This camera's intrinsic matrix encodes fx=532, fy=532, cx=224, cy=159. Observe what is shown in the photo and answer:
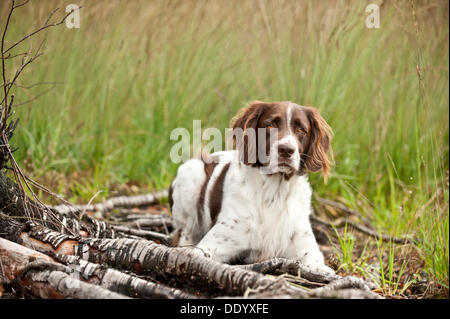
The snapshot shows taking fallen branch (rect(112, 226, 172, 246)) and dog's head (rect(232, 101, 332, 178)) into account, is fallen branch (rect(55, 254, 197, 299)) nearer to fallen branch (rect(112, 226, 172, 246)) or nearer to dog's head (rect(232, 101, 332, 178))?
dog's head (rect(232, 101, 332, 178))

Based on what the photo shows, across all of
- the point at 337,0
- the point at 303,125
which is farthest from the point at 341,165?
the point at 303,125

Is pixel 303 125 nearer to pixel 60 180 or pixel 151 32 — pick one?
pixel 60 180

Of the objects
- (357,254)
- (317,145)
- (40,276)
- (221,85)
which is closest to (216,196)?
(317,145)

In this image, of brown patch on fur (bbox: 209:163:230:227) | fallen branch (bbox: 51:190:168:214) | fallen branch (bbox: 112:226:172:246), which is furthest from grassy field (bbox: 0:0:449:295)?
brown patch on fur (bbox: 209:163:230:227)

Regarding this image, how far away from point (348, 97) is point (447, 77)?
3.26 feet

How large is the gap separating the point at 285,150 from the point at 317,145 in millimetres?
372

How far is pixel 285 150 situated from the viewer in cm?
302

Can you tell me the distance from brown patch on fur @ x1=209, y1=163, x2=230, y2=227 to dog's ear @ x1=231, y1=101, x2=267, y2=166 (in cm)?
26

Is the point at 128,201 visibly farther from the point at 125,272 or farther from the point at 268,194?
the point at 125,272

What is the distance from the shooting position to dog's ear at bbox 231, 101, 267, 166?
326cm

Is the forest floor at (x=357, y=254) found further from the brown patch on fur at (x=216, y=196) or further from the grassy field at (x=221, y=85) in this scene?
the brown patch on fur at (x=216, y=196)

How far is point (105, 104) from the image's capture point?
5449 mm

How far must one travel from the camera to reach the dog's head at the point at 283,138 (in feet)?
10.1
